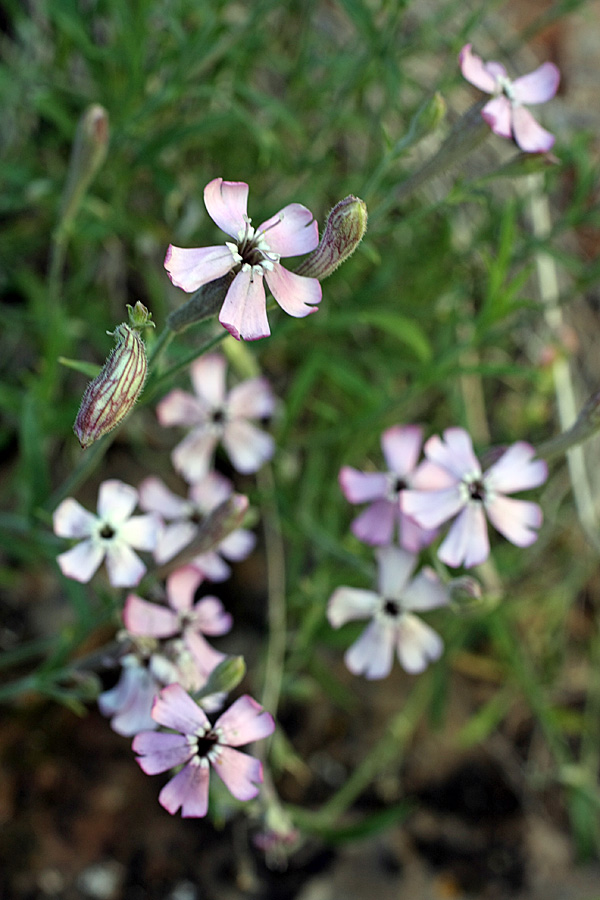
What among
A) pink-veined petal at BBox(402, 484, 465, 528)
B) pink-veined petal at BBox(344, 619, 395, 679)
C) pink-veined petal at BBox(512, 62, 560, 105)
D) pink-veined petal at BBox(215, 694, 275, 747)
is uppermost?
pink-veined petal at BBox(512, 62, 560, 105)

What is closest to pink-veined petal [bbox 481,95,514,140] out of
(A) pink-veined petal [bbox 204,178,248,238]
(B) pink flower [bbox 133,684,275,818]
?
(A) pink-veined petal [bbox 204,178,248,238]

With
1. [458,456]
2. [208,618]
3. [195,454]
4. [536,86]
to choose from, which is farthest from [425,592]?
[536,86]

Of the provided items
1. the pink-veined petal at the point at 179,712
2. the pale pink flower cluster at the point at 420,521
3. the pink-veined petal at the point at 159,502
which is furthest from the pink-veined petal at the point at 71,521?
the pale pink flower cluster at the point at 420,521

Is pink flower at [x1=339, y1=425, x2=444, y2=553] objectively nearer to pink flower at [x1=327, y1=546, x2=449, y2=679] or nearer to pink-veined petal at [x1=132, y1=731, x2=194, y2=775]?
pink flower at [x1=327, y1=546, x2=449, y2=679]

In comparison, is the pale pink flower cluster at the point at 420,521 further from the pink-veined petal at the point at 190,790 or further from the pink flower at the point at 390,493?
the pink-veined petal at the point at 190,790

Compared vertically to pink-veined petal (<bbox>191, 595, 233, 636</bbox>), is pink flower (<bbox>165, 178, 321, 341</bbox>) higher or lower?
higher

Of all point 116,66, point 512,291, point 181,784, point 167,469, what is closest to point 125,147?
point 116,66
